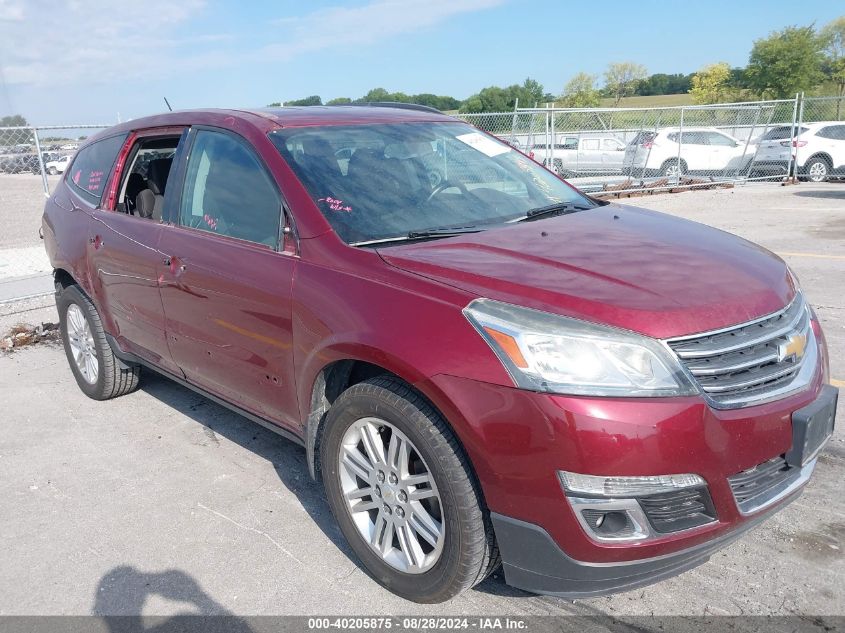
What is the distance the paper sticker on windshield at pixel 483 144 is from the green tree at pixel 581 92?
69893 mm

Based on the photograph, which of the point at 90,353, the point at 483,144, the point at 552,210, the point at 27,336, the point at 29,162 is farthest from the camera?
the point at 29,162

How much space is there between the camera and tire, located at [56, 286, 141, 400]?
484cm

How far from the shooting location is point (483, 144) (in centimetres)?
415

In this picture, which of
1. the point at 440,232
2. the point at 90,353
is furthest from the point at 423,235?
the point at 90,353

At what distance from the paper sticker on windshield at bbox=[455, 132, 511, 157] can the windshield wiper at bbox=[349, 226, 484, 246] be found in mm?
1027

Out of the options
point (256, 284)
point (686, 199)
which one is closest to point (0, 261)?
point (256, 284)

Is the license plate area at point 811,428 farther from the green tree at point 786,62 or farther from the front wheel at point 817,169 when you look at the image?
the green tree at point 786,62

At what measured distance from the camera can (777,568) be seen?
2820mm

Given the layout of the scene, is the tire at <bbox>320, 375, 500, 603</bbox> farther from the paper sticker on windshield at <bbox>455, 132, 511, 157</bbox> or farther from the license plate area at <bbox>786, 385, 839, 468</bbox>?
the paper sticker on windshield at <bbox>455, 132, 511, 157</bbox>

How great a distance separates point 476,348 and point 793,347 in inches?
46.2

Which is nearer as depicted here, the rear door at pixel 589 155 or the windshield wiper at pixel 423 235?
the windshield wiper at pixel 423 235

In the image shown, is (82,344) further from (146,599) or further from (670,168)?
(670,168)

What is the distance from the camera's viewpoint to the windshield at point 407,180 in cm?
314

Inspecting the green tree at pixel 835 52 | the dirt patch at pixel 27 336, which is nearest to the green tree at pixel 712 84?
the green tree at pixel 835 52
